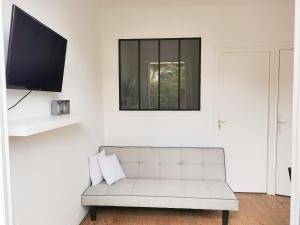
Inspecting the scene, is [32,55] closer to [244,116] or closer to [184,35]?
[184,35]

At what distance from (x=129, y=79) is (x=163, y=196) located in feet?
5.96

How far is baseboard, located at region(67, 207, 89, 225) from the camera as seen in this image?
2.38 metres

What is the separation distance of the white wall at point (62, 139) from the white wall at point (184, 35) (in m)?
0.28

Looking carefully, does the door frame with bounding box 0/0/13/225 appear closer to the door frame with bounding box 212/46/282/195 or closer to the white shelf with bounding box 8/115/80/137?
the white shelf with bounding box 8/115/80/137

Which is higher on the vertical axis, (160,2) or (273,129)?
(160,2)

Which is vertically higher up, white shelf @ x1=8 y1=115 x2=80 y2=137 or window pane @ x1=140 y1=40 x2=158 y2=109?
window pane @ x1=140 y1=40 x2=158 y2=109

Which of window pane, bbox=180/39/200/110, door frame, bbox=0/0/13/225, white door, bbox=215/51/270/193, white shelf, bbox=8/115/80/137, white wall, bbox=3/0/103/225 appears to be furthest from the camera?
window pane, bbox=180/39/200/110

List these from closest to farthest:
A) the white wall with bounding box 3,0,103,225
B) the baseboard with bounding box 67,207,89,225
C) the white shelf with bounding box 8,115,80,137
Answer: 1. the white shelf with bounding box 8,115,80,137
2. the white wall with bounding box 3,0,103,225
3. the baseboard with bounding box 67,207,89,225

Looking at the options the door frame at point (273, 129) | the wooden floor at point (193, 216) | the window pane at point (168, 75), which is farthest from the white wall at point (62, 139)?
the door frame at point (273, 129)

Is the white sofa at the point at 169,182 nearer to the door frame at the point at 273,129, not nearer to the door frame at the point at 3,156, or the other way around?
the door frame at the point at 273,129

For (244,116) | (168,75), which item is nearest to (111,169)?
(168,75)

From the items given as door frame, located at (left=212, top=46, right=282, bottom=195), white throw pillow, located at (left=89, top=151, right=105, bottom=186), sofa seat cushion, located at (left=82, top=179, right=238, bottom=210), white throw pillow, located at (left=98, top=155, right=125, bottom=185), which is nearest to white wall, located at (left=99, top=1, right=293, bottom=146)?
door frame, located at (left=212, top=46, right=282, bottom=195)

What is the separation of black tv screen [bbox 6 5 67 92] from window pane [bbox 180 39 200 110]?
1965 millimetres

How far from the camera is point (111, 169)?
2865 millimetres
